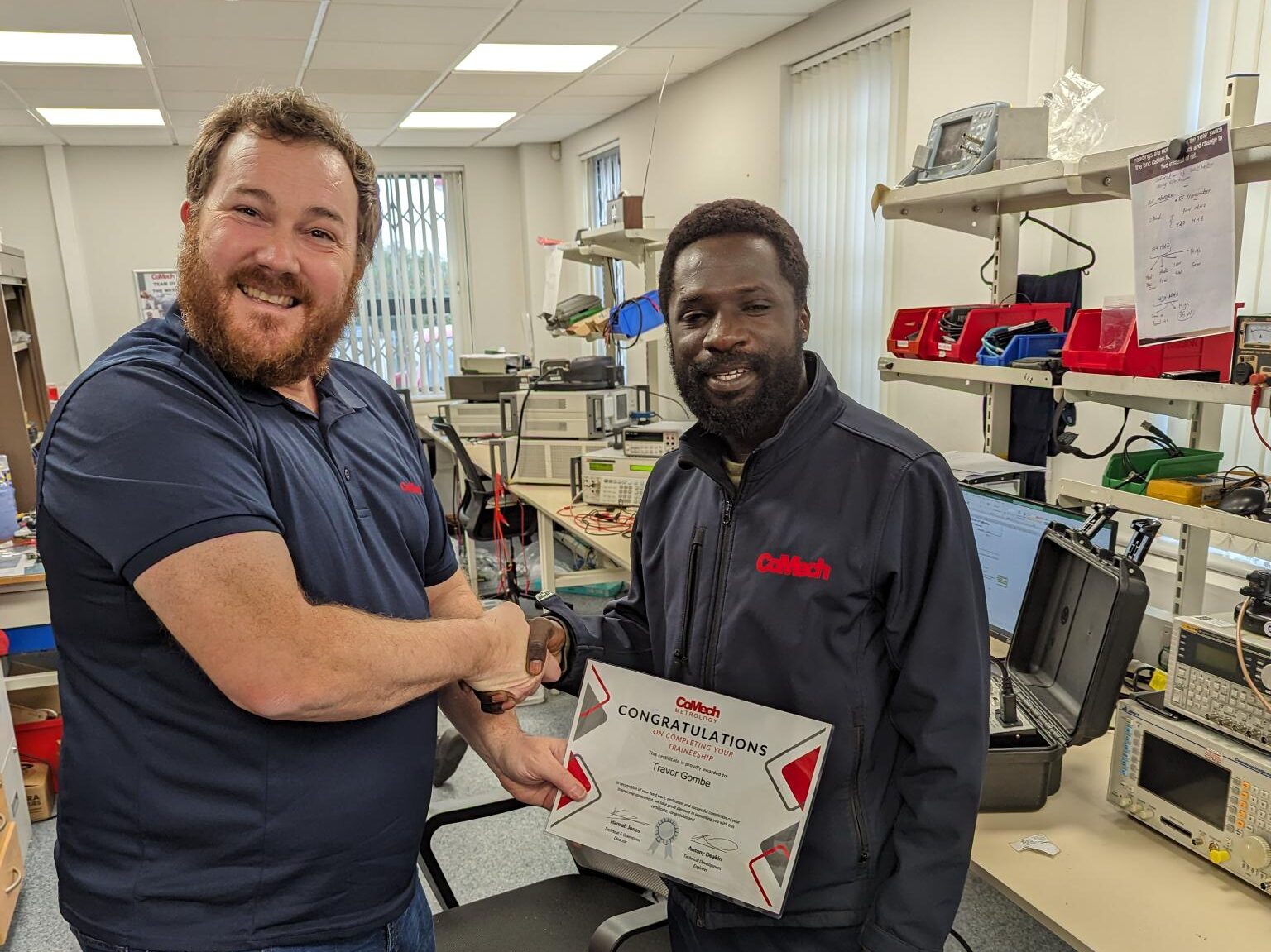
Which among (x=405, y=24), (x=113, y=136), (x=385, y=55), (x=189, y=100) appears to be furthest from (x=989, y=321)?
(x=113, y=136)

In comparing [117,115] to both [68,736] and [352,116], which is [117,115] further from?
[68,736]

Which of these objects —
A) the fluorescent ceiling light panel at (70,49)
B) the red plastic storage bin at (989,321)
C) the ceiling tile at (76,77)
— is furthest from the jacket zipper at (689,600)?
the ceiling tile at (76,77)

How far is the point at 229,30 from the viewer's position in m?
3.63

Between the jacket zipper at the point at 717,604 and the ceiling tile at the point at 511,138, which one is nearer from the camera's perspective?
the jacket zipper at the point at 717,604

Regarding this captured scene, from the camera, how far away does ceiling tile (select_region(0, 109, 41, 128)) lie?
500 cm

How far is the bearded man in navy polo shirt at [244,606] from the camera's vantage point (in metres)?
0.88

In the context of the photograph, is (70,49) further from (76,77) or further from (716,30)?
(716,30)

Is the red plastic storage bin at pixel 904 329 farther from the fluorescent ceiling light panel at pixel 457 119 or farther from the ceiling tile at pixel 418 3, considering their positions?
the fluorescent ceiling light panel at pixel 457 119

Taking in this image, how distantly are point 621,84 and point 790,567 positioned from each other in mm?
4620

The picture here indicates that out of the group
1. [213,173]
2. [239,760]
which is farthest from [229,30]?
[239,760]

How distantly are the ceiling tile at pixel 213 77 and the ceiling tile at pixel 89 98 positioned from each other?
0.23 meters

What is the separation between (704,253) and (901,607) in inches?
21.3

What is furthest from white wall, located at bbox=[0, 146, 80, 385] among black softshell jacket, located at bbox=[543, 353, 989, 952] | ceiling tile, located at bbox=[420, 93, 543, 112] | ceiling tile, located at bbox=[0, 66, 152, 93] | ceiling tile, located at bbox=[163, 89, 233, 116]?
black softshell jacket, located at bbox=[543, 353, 989, 952]

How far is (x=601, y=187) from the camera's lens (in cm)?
671
